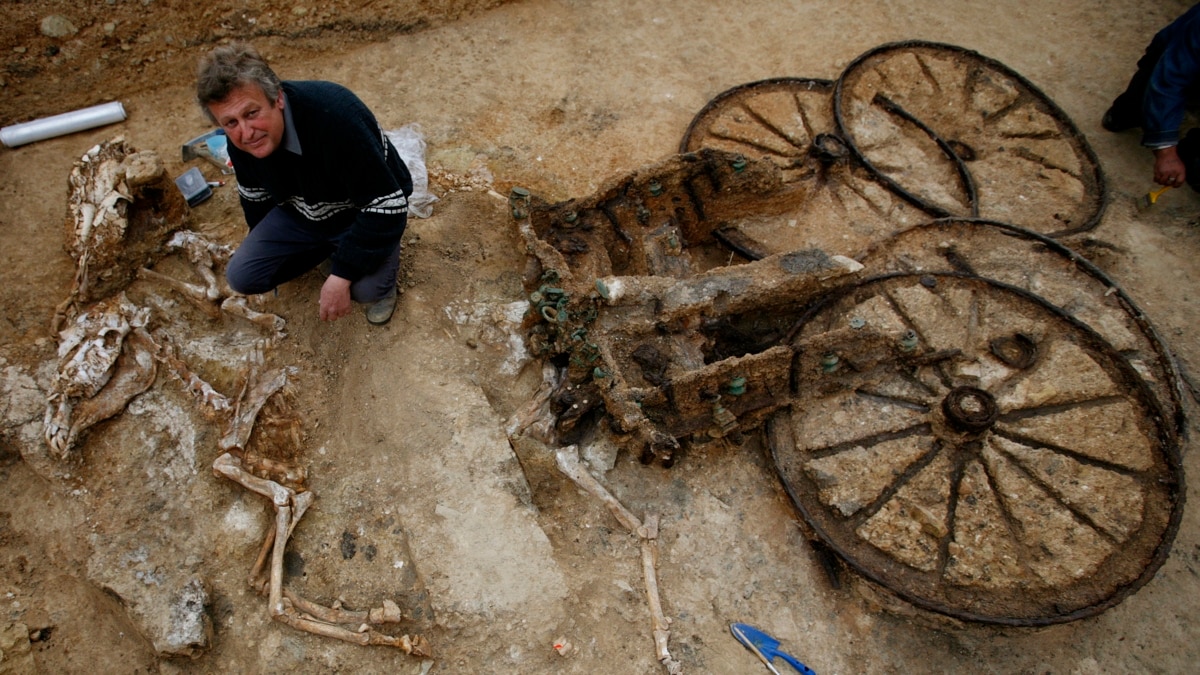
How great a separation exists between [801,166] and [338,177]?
341 cm

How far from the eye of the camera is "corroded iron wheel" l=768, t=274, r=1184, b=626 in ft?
11.5

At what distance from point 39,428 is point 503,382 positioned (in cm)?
257

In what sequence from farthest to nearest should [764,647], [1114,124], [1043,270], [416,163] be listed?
[1114,124] → [416,163] → [1043,270] → [764,647]

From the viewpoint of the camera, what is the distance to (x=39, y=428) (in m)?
3.83

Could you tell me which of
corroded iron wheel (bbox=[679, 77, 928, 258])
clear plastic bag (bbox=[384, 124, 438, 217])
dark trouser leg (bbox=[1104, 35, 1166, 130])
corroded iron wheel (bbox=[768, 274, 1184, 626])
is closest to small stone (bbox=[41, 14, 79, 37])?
clear plastic bag (bbox=[384, 124, 438, 217])

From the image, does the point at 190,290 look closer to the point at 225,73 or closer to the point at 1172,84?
the point at 225,73

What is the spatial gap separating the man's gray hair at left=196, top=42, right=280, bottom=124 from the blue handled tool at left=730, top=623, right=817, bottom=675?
344cm

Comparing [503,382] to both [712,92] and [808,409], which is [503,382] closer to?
[808,409]

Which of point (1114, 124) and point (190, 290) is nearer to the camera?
point (190, 290)

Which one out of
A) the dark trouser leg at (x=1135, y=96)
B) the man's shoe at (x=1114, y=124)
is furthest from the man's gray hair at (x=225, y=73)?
the man's shoe at (x=1114, y=124)

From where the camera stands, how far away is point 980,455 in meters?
3.80

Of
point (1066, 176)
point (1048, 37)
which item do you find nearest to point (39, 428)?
point (1066, 176)

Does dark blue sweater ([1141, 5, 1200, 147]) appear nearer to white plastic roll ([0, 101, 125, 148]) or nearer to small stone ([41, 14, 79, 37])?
white plastic roll ([0, 101, 125, 148])

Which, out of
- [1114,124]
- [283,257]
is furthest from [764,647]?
[1114,124]
